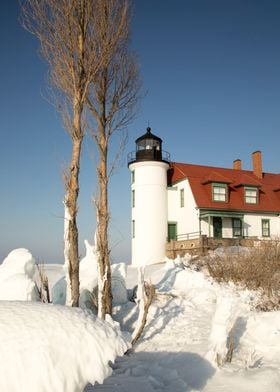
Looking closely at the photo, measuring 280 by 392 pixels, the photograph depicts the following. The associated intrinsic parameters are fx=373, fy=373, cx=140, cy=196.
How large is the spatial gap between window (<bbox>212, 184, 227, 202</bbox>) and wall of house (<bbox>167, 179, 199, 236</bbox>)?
6.41 ft

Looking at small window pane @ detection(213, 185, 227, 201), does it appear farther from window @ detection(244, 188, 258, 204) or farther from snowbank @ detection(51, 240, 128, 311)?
snowbank @ detection(51, 240, 128, 311)

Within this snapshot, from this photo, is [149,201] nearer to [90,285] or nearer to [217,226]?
[217,226]

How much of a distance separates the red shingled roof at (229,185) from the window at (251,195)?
31 cm

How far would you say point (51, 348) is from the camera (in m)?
2.75

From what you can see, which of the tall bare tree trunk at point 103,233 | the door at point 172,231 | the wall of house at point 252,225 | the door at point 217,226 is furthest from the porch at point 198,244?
the tall bare tree trunk at point 103,233

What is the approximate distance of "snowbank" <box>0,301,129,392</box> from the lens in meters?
2.59

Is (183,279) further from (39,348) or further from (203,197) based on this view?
(203,197)

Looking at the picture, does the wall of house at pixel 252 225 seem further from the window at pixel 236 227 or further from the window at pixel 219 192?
the window at pixel 219 192

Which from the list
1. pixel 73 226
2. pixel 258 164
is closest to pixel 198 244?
pixel 258 164

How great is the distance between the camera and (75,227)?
305 inches

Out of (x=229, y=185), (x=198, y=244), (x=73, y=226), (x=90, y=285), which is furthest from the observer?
(x=229, y=185)

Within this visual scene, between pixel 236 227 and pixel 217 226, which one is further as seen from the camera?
pixel 236 227

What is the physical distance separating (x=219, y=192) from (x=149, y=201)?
544cm

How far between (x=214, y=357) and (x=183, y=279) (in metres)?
7.68
